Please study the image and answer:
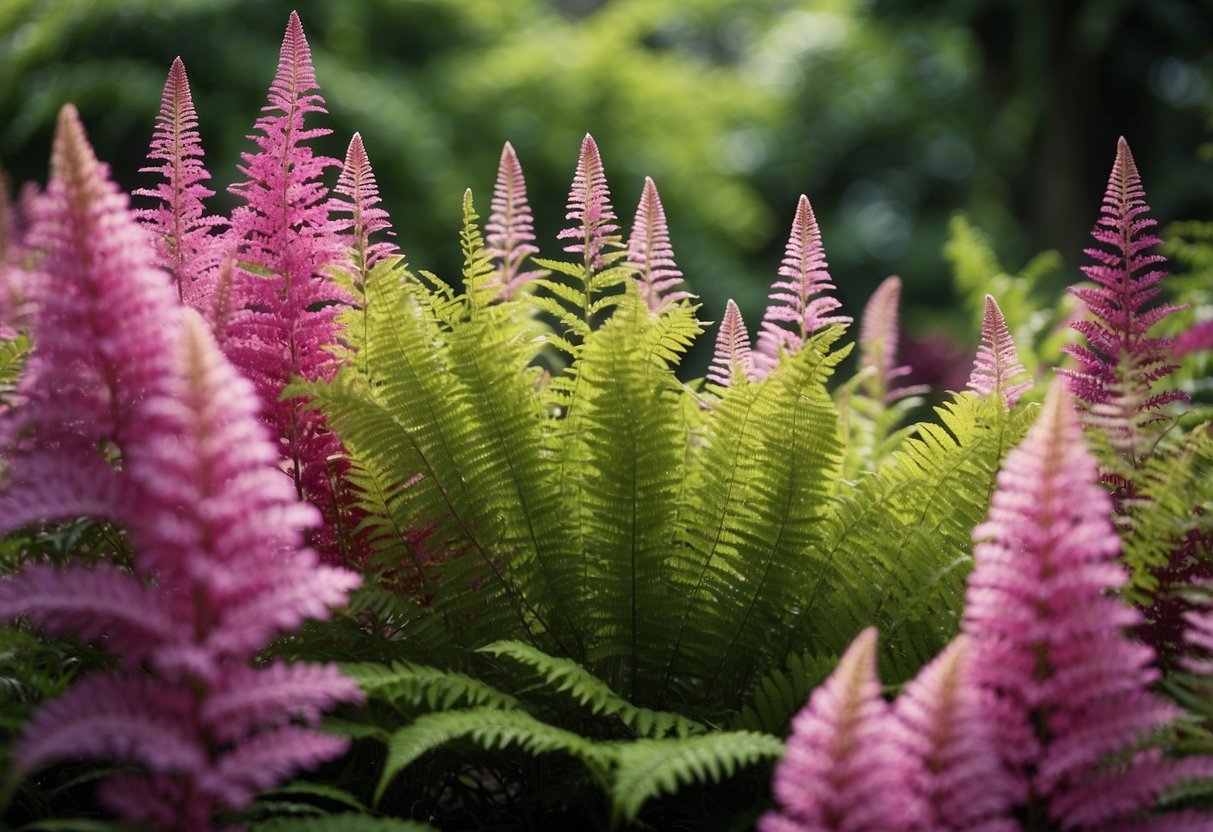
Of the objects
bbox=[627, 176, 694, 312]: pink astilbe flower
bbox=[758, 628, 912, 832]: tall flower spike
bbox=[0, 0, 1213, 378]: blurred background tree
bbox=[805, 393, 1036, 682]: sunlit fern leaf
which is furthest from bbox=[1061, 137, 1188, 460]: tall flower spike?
bbox=[0, 0, 1213, 378]: blurred background tree

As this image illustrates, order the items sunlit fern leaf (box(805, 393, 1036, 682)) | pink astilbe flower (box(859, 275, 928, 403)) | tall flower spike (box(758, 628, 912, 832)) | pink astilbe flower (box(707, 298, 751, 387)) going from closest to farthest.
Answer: tall flower spike (box(758, 628, 912, 832)) < sunlit fern leaf (box(805, 393, 1036, 682)) < pink astilbe flower (box(707, 298, 751, 387)) < pink astilbe flower (box(859, 275, 928, 403))

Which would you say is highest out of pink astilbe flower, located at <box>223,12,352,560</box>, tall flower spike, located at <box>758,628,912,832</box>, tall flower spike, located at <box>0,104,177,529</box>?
pink astilbe flower, located at <box>223,12,352,560</box>

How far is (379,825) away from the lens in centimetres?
112

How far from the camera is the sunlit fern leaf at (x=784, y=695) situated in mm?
1361

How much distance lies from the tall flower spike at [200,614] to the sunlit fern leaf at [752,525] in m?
0.64

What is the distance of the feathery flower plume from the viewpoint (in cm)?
99

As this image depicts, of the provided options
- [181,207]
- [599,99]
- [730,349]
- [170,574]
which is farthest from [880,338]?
[599,99]

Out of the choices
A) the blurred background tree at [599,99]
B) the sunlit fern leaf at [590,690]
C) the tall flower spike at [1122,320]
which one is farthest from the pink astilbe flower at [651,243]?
the blurred background tree at [599,99]

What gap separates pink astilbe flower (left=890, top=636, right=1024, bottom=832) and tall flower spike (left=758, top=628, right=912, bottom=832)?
4 cm

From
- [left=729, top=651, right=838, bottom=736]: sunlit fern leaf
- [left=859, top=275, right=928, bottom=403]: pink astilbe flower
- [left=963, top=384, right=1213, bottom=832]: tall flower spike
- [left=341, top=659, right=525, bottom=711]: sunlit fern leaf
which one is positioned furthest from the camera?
[left=859, top=275, right=928, bottom=403]: pink astilbe flower

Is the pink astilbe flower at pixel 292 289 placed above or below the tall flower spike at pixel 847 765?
above

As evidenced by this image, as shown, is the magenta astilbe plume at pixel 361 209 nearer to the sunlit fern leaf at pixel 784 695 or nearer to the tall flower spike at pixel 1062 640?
the sunlit fern leaf at pixel 784 695

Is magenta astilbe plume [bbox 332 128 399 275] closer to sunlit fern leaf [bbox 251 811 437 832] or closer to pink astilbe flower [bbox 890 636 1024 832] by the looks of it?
sunlit fern leaf [bbox 251 811 437 832]

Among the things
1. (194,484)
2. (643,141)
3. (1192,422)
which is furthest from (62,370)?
(643,141)
